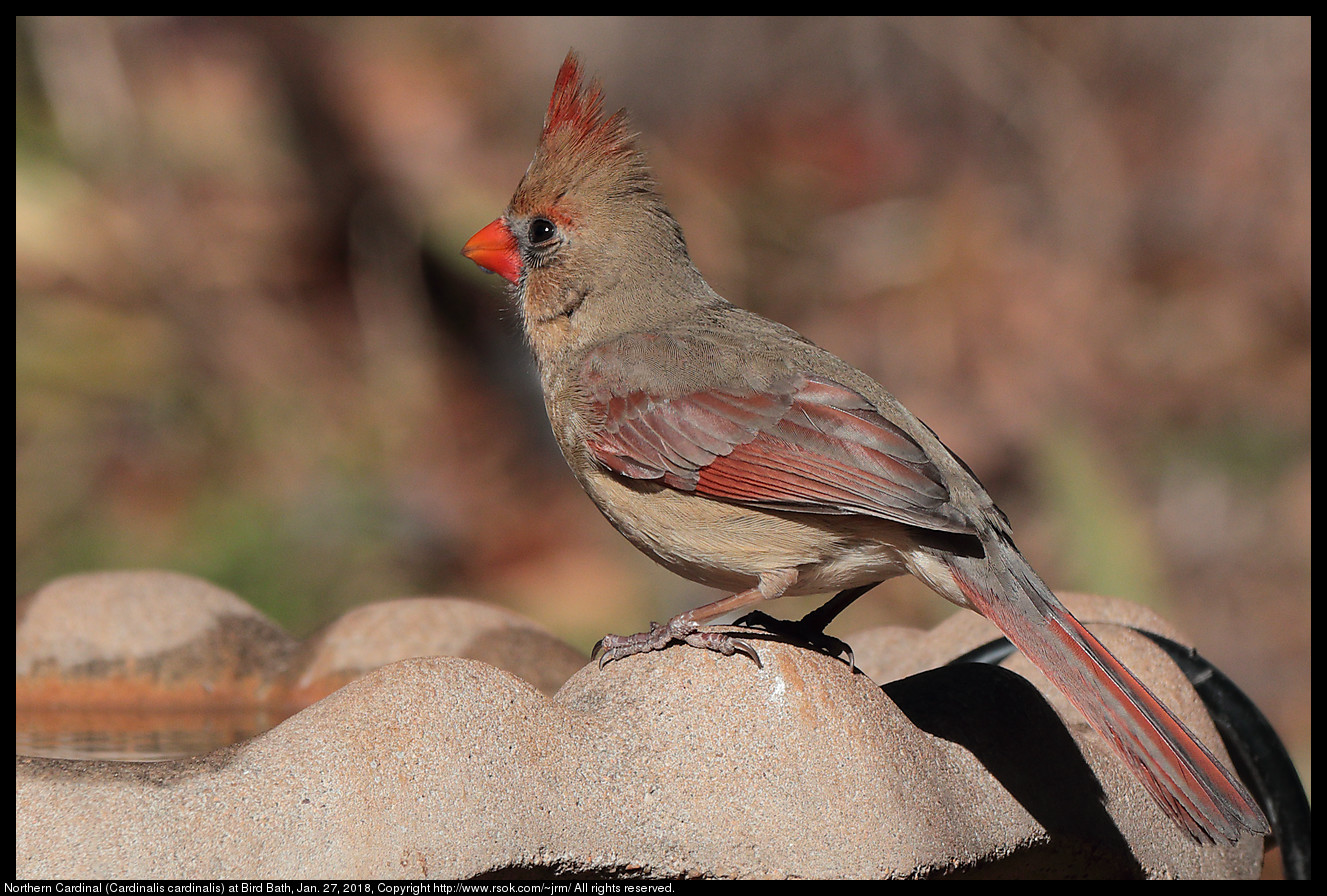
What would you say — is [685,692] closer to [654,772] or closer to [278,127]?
[654,772]

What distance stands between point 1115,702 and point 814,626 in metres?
0.73

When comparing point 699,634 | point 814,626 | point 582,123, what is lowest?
point 814,626

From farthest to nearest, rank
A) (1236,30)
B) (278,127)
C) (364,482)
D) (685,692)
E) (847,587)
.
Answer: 1. (1236,30)
2. (278,127)
3. (364,482)
4. (847,587)
5. (685,692)

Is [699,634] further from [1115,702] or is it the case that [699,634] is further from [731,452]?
[1115,702]

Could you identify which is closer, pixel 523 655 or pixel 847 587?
pixel 847 587

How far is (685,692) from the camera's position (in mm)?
2553

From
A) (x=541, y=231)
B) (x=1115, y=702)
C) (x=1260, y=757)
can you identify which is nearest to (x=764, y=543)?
(x=1115, y=702)

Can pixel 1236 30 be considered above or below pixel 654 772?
above

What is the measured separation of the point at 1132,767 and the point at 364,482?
5.61 m

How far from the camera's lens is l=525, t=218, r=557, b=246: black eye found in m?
3.65

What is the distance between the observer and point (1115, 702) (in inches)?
105

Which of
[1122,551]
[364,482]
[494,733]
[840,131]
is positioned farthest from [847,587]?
[840,131]

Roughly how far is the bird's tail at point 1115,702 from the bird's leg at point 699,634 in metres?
0.38

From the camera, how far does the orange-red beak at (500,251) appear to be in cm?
372
